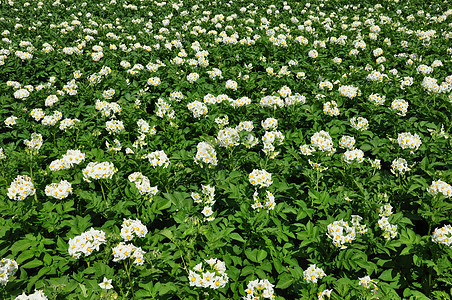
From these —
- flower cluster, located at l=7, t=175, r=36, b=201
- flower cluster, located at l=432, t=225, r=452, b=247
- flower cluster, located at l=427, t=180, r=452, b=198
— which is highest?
flower cluster, located at l=427, t=180, r=452, b=198

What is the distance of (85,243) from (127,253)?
1.34 feet

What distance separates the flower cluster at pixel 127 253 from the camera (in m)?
2.30

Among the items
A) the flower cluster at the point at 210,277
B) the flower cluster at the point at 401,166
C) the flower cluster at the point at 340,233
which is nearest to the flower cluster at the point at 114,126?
the flower cluster at the point at 210,277

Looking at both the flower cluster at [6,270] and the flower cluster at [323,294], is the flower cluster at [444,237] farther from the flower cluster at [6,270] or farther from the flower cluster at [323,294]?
the flower cluster at [6,270]

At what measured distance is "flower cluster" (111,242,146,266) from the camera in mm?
2305

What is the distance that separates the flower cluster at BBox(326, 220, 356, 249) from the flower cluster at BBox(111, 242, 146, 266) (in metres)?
1.54

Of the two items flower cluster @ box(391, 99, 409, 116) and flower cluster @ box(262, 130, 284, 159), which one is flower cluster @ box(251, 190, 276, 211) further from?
flower cluster @ box(391, 99, 409, 116)

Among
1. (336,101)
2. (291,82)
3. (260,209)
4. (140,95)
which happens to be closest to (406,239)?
(260,209)

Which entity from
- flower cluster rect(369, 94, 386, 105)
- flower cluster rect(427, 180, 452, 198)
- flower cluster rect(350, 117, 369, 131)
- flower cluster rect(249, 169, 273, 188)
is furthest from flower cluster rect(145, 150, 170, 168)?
flower cluster rect(369, 94, 386, 105)

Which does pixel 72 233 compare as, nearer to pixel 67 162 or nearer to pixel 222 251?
pixel 67 162

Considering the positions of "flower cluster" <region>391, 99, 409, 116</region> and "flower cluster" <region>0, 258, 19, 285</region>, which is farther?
"flower cluster" <region>391, 99, 409, 116</region>

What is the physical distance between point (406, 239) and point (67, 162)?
3.44 meters

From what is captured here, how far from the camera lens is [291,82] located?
523 cm

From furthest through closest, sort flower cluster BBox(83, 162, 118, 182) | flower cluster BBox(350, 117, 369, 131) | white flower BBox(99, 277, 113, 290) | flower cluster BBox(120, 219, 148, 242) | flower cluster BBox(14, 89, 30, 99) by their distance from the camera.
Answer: flower cluster BBox(14, 89, 30, 99) < flower cluster BBox(350, 117, 369, 131) < flower cluster BBox(83, 162, 118, 182) < flower cluster BBox(120, 219, 148, 242) < white flower BBox(99, 277, 113, 290)
